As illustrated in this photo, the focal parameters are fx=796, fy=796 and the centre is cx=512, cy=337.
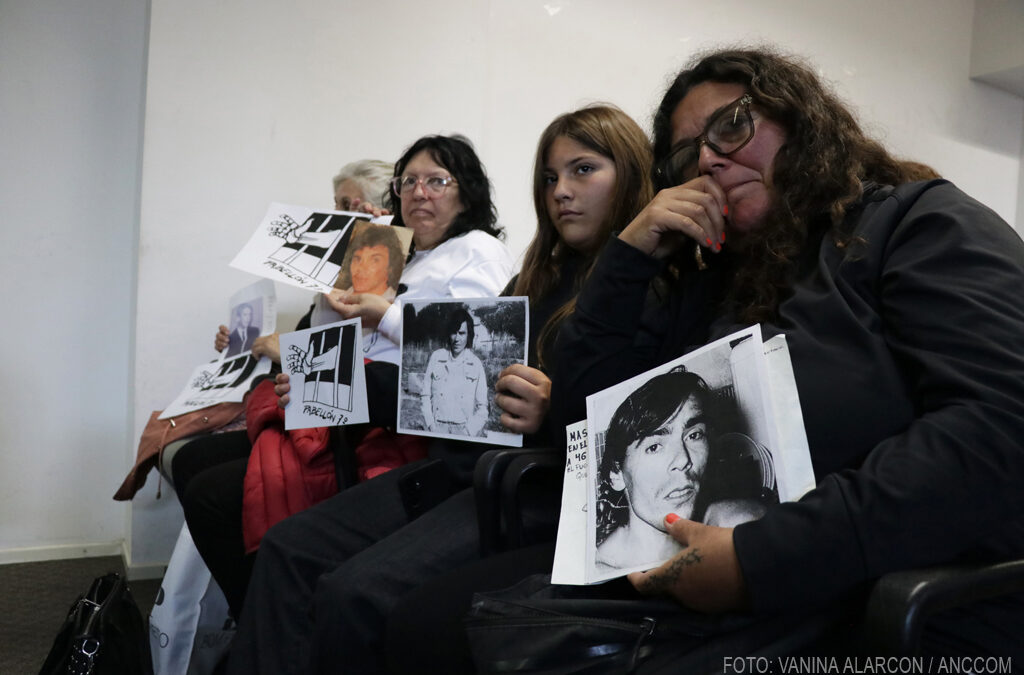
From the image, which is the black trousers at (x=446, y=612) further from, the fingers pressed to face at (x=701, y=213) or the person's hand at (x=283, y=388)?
the person's hand at (x=283, y=388)

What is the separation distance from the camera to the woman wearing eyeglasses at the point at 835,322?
0.78 m

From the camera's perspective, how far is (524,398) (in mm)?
1476

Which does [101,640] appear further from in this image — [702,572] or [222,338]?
[702,572]

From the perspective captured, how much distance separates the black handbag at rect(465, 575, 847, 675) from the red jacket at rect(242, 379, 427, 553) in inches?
41.9

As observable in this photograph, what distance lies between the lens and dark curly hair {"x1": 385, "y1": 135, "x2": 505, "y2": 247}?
236 cm

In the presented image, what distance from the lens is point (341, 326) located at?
5.91 feet

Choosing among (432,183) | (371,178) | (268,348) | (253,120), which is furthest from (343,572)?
(253,120)

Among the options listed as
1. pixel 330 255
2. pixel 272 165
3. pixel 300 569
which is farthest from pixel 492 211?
pixel 300 569

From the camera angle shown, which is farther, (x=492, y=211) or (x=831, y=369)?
(x=492, y=211)

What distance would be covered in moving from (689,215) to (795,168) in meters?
0.16

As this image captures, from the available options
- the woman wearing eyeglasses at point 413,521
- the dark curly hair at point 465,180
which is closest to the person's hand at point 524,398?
the woman wearing eyeglasses at point 413,521

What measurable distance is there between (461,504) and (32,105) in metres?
2.73

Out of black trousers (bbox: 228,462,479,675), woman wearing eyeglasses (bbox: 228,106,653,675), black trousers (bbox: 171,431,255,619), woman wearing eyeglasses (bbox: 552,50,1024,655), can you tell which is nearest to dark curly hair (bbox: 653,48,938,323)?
woman wearing eyeglasses (bbox: 552,50,1024,655)

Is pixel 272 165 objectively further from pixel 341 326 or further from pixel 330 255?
pixel 341 326
